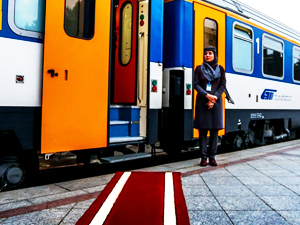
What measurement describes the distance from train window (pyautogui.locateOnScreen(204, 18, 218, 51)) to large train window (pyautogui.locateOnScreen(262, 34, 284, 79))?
1.99 metres

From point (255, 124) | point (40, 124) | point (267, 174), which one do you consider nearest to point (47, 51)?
point (40, 124)

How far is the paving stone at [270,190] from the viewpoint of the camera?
3629 millimetres

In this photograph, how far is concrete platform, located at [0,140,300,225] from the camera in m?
2.81

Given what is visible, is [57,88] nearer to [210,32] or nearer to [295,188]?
[295,188]

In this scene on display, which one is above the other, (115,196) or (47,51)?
(47,51)

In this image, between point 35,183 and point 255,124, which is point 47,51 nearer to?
point 35,183

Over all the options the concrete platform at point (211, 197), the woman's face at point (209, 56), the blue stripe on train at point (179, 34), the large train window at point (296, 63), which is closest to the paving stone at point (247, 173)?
the concrete platform at point (211, 197)

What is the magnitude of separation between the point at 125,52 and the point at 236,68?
2.55 m

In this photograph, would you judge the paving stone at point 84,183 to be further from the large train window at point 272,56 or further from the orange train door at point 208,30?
the large train window at point 272,56

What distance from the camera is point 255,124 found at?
317 inches

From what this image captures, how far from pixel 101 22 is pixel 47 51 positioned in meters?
0.95

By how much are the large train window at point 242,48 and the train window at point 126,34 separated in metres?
2.40

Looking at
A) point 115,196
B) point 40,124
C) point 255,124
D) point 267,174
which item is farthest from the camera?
point 255,124

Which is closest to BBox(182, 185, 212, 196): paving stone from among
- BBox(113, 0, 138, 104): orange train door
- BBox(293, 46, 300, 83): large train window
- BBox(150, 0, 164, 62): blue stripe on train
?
BBox(113, 0, 138, 104): orange train door
